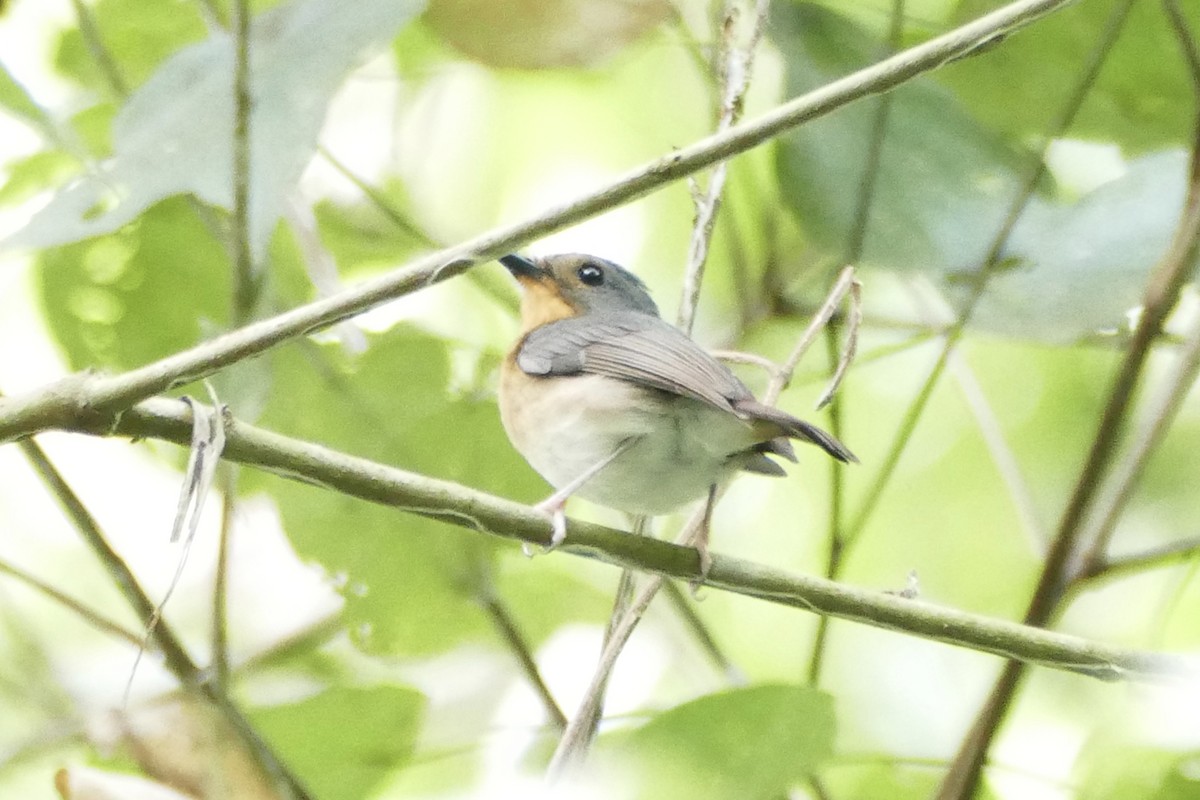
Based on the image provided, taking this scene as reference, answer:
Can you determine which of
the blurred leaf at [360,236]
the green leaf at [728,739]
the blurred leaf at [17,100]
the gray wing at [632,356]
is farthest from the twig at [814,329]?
the blurred leaf at [17,100]

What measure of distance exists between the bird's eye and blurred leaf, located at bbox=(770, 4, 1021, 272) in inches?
18.2

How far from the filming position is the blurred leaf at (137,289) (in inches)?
74.3

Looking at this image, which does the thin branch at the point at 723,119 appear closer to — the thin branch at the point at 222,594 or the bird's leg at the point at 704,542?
the bird's leg at the point at 704,542

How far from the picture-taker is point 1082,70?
6.91 ft

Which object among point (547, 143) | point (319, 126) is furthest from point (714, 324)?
point (319, 126)

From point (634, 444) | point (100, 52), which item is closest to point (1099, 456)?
point (634, 444)

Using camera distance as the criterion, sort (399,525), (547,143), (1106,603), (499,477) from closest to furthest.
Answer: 1. (399,525)
2. (499,477)
3. (1106,603)
4. (547,143)

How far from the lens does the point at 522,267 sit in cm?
237

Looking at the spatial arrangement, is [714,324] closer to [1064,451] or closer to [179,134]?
[1064,451]

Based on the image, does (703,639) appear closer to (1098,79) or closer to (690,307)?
(690,307)

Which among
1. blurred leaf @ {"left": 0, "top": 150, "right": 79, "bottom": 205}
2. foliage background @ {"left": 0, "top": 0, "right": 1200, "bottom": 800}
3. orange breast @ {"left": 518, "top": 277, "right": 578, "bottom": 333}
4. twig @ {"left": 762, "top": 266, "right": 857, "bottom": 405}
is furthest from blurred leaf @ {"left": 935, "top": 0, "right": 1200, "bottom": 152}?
blurred leaf @ {"left": 0, "top": 150, "right": 79, "bottom": 205}

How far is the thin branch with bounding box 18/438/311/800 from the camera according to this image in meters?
1.53

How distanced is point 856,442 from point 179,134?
1.43 meters

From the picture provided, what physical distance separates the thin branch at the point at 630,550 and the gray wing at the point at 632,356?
0.28 metres
